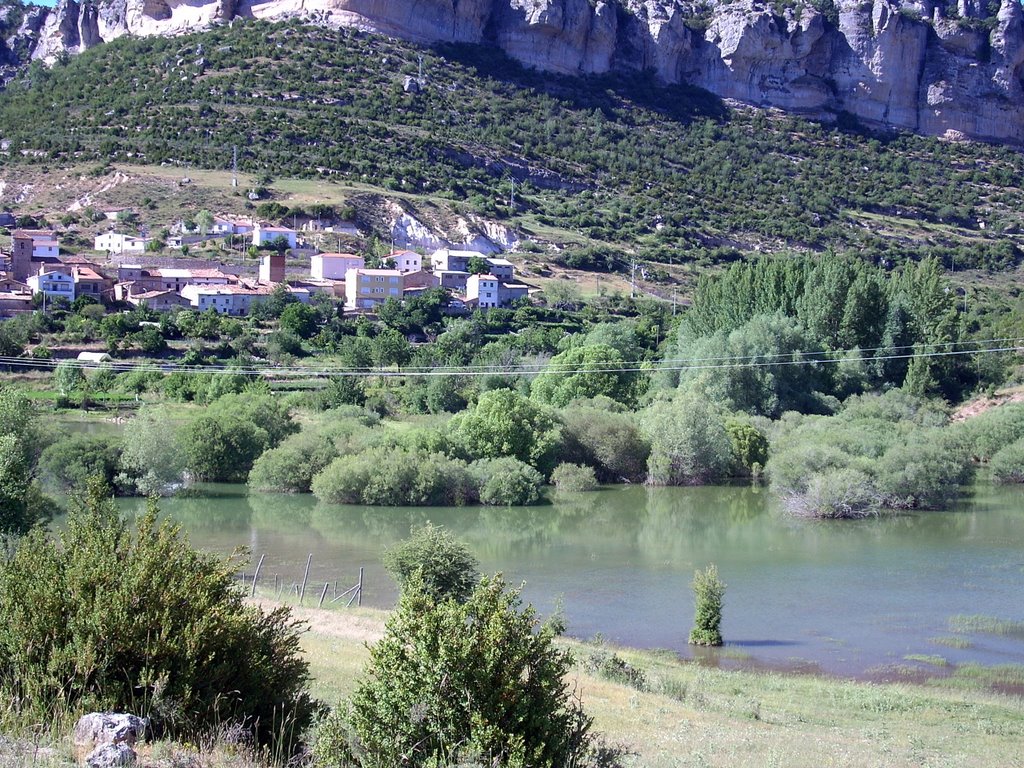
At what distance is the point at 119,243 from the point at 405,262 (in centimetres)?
1504

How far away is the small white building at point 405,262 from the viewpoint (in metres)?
62.2

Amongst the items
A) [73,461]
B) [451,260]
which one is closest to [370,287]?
[451,260]

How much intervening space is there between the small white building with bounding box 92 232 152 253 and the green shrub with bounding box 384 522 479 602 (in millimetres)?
45976

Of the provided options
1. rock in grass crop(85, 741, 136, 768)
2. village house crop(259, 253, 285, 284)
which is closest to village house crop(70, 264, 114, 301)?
village house crop(259, 253, 285, 284)

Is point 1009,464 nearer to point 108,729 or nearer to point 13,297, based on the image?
point 108,729

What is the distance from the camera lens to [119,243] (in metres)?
60.6

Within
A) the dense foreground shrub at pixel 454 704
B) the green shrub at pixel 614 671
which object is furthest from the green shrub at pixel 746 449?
the dense foreground shrub at pixel 454 704

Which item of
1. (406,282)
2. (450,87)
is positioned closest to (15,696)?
(406,282)

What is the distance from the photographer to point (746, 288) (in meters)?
48.8

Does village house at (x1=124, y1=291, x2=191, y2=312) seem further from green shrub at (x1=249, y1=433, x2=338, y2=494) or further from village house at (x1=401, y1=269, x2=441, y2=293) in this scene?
green shrub at (x1=249, y1=433, x2=338, y2=494)

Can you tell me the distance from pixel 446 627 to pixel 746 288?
43962 mm

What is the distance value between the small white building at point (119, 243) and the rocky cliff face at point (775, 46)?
41.8 meters

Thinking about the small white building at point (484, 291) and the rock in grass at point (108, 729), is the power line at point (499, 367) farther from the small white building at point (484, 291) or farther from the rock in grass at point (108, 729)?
the rock in grass at point (108, 729)

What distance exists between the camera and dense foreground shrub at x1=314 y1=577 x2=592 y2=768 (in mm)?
6156
